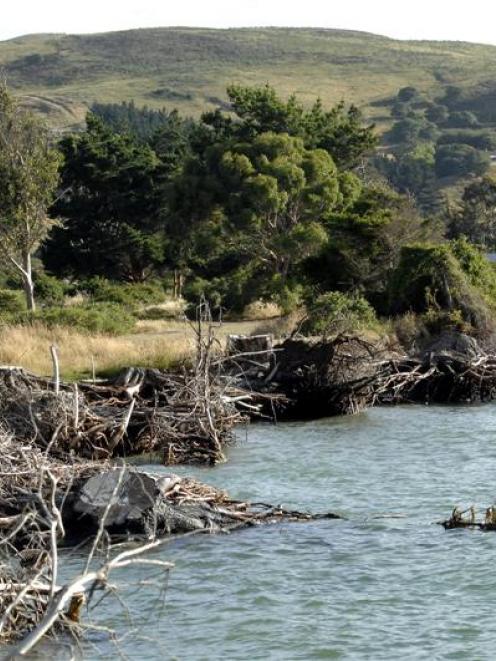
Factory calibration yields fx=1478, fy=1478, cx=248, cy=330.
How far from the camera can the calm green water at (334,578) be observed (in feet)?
43.5

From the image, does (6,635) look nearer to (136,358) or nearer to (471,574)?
(471,574)

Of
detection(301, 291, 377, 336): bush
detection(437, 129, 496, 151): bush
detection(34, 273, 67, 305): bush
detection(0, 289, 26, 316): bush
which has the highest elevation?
detection(437, 129, 496, 151): bush

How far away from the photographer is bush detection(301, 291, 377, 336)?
30641 mm

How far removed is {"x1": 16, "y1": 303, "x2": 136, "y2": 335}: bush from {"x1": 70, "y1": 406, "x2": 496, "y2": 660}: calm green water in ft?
39.2

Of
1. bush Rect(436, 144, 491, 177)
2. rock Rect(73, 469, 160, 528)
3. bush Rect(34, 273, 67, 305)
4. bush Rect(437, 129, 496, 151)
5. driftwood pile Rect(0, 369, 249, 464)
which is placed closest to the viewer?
rock Rect(73, 469, 160, 528)

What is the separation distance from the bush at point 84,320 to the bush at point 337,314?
179 inches

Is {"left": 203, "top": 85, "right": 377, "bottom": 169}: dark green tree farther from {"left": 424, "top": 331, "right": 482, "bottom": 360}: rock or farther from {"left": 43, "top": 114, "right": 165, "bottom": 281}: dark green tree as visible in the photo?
{"left": 424, "top": 331, "right": 482, "bottom": 360}: rock

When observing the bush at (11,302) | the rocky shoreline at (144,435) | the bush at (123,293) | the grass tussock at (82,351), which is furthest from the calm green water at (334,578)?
the bush at (123,293)

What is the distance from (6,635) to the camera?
39.7 feet

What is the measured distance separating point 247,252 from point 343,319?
18288 mm

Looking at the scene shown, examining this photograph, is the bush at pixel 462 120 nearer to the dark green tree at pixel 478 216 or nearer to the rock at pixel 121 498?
the dark green tree at pixel 478 216

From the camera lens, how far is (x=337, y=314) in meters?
31.0

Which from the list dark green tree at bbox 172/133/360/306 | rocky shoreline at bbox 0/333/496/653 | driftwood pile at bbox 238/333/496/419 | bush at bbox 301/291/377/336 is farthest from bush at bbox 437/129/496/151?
rocky shoreline at bbox 0/333/496/653

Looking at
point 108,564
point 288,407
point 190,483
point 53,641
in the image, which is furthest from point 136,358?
point 108,564
